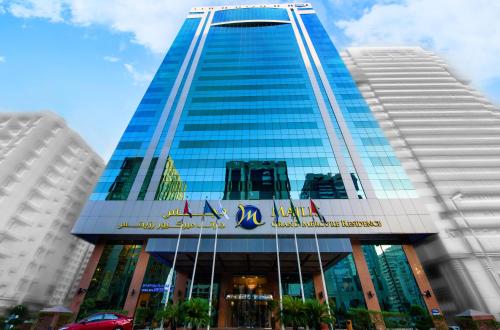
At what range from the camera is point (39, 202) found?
49.8 meters

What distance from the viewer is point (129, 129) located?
40.6 metres

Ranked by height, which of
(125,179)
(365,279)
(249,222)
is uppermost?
(125,179)

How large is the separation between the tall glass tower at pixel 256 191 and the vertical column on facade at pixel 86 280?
23 centimetres

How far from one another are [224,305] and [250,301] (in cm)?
354

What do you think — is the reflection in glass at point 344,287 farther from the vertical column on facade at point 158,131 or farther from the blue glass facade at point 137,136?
the blue glass facade at point 137,136

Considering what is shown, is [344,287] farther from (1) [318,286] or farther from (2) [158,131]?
(2) [158,131]

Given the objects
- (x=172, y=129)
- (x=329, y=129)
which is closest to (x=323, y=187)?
(x=329, y=129)

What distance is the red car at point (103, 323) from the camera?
1459 cm

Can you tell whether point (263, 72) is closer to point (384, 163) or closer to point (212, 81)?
point (212, 81)

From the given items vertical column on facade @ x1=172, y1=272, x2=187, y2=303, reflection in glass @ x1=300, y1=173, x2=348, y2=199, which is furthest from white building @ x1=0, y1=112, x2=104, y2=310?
reflection in glass @ x1=300, y1=173, x2=348, y2=199

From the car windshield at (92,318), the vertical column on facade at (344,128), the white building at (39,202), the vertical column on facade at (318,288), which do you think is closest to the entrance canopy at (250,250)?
the vertical column on facade at (318,288)

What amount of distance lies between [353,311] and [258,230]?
41.7 feet

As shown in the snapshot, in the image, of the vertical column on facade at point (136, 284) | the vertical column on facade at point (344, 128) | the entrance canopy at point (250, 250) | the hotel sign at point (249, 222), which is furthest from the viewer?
the vertical column on facade at point (344, 128)

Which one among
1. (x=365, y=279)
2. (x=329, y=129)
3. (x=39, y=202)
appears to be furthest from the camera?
(x=39, y=202)
